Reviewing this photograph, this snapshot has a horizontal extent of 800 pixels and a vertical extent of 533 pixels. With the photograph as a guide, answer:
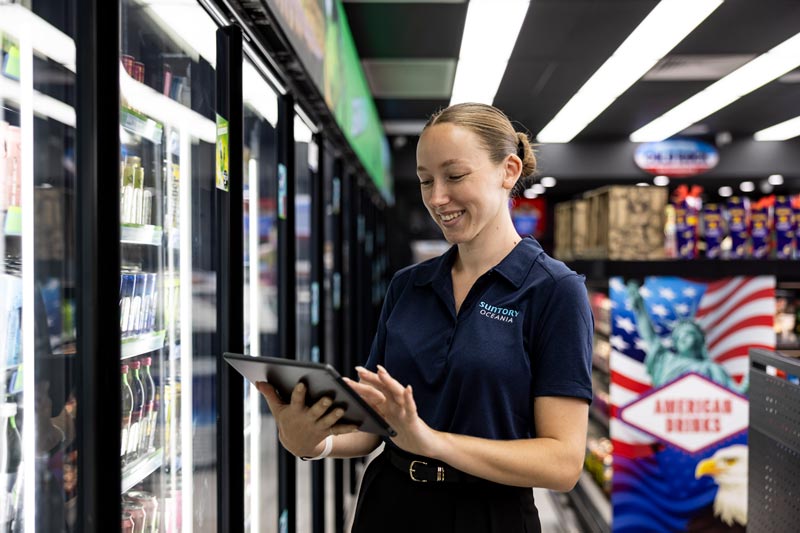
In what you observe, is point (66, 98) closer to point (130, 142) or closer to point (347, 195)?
point (130, 142)

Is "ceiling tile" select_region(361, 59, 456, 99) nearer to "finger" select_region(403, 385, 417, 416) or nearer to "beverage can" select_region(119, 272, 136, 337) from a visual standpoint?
"beverage can" select_region(119, 272, 136, 337)

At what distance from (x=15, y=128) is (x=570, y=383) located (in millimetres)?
979

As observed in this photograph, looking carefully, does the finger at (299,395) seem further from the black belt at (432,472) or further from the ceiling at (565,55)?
the ceiling at (565,55)

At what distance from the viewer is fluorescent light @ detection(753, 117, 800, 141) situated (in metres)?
9.22

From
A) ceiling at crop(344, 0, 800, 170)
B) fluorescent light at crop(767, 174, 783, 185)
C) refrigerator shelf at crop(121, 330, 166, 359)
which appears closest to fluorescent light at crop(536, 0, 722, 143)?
ceiling at crop(344, 0, 800, 170)

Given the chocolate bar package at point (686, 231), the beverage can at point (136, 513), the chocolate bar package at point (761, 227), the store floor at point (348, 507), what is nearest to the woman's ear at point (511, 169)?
the beverage can at point (136, 513)

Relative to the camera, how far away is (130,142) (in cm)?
164

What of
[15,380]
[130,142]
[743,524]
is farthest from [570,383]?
[743,524]

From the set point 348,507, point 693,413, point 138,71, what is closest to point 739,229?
point 693,413

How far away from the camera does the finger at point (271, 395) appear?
4.25 feet

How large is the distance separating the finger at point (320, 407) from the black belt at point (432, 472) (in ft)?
0.94

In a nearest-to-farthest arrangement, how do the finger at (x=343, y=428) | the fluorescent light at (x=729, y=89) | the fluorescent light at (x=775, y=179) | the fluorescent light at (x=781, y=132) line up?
1. the finger at (x=343, y=428)
2. the fluorescent light at (x=729, y=89)
3. the fluorescent light at (x=781, y=132)
4. the fluorescent light at (x=775, y=179)

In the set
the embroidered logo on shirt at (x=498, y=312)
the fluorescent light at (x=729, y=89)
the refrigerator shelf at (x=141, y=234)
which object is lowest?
the embroidered logo on shirt at (x=498, y=312)

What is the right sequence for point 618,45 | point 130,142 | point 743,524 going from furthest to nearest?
point 618,45, point 743,524, point 130,142
